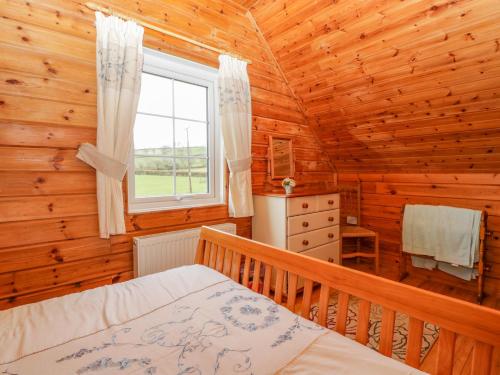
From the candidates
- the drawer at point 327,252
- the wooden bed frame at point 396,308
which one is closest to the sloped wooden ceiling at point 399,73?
the drawer at point 327,252

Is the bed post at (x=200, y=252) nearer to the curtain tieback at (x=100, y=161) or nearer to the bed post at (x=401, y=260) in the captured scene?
the curtain tieback at (x=100, y=161)

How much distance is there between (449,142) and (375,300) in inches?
87.6

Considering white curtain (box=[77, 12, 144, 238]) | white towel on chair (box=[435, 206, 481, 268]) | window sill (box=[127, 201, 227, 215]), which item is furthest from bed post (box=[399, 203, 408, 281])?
white curtain (box=[77, 12, 144, 238])

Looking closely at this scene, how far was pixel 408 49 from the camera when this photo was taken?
209 centimetres

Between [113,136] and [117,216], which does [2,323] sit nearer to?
[117,216]

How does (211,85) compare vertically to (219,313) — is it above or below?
above

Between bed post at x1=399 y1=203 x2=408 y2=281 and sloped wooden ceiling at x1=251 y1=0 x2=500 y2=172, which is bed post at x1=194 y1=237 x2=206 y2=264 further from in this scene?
bed post at x1=399 y1=203 x2=408 y2=281

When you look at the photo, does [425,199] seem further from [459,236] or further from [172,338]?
[172,338]

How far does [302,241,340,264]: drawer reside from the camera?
2.66 meters

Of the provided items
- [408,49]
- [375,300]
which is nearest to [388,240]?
[408,49]

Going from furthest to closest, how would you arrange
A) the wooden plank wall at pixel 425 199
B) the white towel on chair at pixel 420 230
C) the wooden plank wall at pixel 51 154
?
the white towel on chair at pixel 420 230
the wooden plank wall at pixel 425 199
the wooden plank wall at pixel 51 154

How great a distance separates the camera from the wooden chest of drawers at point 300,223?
8.07ft

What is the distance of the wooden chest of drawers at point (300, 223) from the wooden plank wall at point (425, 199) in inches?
30.4

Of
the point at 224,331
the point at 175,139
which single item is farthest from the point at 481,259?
the point at 175,139
